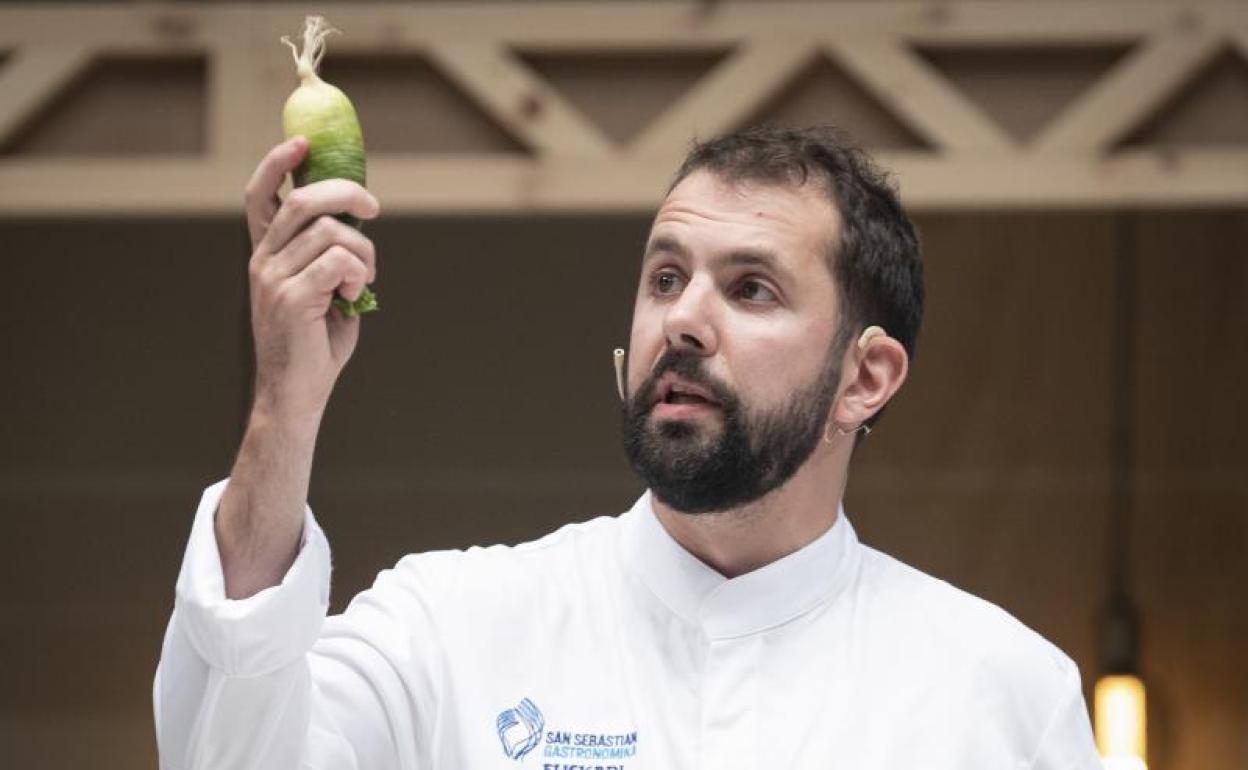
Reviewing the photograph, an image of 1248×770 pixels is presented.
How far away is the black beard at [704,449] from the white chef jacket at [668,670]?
13cm

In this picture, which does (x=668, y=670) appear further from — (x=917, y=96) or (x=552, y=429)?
(x=552, y=429)

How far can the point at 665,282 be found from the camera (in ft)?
8.34

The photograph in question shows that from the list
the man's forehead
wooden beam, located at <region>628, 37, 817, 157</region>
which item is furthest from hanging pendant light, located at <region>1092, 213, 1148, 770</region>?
the man's forehead

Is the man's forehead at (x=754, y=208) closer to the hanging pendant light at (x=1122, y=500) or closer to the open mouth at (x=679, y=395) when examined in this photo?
the open mouth at (x=679, y=395)

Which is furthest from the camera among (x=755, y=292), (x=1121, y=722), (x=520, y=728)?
(x=1121, y=722)

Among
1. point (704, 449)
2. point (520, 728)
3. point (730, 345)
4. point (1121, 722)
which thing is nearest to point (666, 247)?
point (730, 345)

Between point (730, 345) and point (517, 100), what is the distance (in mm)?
2042

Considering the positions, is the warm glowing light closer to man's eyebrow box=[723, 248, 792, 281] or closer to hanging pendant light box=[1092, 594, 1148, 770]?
hanging pendant light box=[1092, 594, 1148, 770]

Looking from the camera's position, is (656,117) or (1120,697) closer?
(656,117)

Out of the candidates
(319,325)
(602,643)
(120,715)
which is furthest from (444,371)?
(319,325)

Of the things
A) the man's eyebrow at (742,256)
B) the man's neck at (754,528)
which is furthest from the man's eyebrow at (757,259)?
the man's neck at (754,528)

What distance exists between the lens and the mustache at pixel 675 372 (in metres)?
2.44

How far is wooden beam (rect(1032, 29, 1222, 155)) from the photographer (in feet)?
14.1

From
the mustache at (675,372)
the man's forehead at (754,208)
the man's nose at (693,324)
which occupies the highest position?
the man's forehead at (754,208)
